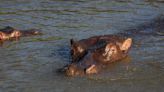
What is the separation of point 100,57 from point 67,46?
5.39ft

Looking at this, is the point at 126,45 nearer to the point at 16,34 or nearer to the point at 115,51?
the point at 115,51

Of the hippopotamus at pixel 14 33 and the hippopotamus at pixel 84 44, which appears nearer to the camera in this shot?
the hippopotamus at pixel 84 44

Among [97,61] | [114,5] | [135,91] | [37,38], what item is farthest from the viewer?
[114,5]

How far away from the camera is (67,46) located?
11.2 metres

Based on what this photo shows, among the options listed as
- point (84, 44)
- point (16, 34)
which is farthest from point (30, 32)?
point (84, 44)

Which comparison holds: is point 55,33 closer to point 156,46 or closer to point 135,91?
point 156,46

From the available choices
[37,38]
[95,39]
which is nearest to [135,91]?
[95,39]

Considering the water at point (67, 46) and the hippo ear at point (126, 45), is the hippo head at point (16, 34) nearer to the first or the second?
the water at point (67, 46)

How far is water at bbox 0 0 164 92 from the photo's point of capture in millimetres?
8781

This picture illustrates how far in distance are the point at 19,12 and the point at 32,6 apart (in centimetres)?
89

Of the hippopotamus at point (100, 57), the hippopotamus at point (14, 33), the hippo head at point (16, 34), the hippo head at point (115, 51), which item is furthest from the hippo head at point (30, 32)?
the hippo head at point (115, 51)

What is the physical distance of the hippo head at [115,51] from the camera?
32.3 feet

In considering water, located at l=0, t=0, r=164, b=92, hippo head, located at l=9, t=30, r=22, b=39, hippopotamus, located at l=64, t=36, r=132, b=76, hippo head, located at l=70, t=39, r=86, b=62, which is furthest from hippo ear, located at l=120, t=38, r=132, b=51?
hippo head, located at l=9, t=30, r=22, b=39

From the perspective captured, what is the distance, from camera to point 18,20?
1359 centimetres
